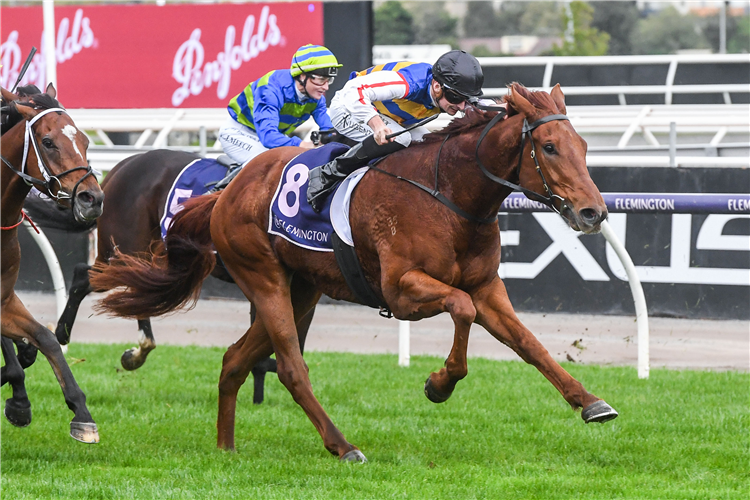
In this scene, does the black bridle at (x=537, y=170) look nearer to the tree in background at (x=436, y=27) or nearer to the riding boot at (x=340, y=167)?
the riding boot at (x=340, y=167)

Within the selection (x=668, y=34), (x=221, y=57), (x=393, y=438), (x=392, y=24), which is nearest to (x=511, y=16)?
(x=668, y=34)

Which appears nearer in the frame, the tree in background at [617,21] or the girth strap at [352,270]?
the girth strap at [352,270]

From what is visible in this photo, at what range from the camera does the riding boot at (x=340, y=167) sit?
4570 millimetres

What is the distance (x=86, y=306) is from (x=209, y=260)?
492cm

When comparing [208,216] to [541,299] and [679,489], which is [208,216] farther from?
[541,299]

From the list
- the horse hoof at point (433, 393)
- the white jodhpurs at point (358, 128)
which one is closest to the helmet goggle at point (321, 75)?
the white jodhpurs at point (358, 128)

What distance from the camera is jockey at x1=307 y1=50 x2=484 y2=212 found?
4.35 meters

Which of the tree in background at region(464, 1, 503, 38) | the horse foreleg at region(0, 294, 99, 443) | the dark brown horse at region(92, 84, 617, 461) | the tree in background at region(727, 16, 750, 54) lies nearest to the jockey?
the dark brown horse at region(92, 84, 617, 461)

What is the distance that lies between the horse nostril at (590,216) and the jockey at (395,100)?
925mm

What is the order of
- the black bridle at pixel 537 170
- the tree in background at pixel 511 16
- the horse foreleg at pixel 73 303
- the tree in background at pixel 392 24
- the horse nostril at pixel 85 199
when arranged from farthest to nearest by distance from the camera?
the tree in background at pixel 511 16
the tree in background at pixel 392 24
the horse foreleg at pixel 73 303
the horse nostril at pixel 85 199
the black bridle at pixel 537 170

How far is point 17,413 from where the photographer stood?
16.5 feet

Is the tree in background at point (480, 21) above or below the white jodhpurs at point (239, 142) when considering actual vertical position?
above

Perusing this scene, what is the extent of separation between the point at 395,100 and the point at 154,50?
27.7 ft

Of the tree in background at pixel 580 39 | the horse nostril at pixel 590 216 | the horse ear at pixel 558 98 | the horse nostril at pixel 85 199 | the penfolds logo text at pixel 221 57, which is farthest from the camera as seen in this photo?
the tree in background at pixel 580 39
